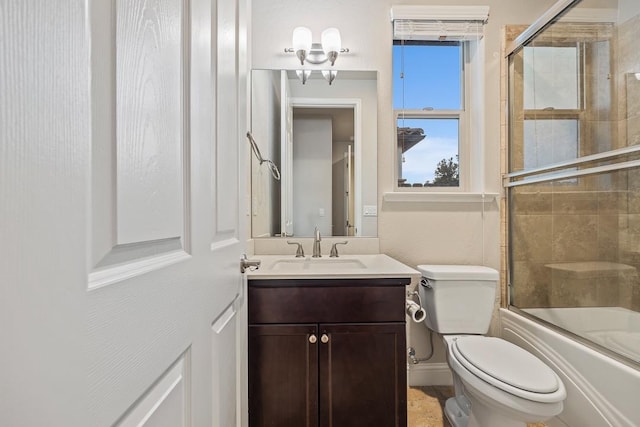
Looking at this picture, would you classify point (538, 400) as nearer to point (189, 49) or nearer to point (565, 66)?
point (189, 49)

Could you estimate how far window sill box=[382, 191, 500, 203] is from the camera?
5.97 feet

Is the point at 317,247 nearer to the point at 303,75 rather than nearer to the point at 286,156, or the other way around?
the point at 286,156

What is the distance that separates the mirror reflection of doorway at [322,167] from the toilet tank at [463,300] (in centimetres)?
63

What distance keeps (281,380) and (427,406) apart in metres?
0.93

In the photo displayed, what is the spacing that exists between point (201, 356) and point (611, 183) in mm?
1881

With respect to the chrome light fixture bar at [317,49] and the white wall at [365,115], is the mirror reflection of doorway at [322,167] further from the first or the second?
the chrome light fixture bar at [317,49]

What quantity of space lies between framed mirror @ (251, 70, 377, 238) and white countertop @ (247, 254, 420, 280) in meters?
0.19

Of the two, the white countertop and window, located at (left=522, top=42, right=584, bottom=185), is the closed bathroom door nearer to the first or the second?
the white countertop

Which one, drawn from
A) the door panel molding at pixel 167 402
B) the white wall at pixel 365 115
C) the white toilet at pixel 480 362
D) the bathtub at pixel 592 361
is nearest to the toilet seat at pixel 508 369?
the white toilet at pixel 480 362

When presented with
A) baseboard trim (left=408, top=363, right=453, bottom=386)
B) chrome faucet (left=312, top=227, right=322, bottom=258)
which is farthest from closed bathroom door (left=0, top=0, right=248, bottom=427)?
baseboard trim (left=408, top=363, right=453, bottom=386)

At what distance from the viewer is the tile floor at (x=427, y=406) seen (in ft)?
4.98

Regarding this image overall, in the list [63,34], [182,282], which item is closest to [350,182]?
[182,282]

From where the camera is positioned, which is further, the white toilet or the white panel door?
the white panel door

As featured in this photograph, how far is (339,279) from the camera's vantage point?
1243 millimetres
